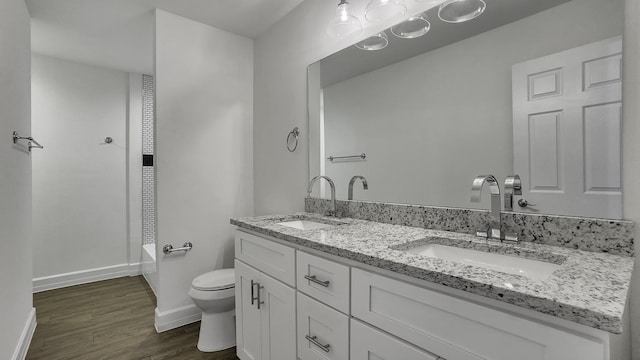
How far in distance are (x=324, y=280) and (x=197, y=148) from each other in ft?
5.81

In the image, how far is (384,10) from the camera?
1530 mm

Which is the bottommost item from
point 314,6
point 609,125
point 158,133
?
point 609,125

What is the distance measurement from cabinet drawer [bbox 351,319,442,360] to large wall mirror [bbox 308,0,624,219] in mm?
682

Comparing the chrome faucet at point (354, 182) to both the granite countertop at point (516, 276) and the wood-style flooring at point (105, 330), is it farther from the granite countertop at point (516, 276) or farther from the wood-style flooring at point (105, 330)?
the wood-style flooring at point (105, 330)

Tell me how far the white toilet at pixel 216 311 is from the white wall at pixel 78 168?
2.06 meters

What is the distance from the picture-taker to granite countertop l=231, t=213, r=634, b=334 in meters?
0.56

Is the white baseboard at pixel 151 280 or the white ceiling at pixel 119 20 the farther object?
the white baseboard at pixel 151 280

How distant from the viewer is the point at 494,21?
3.97 ft

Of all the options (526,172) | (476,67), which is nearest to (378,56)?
(476,67)

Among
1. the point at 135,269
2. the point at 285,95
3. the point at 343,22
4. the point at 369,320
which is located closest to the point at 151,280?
the point at 135,269

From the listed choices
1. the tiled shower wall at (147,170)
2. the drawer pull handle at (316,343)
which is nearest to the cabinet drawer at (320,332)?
the drawer pull handle at (316,343)

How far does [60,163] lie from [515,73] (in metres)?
4.01

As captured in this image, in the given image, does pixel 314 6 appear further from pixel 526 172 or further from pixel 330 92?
pixel 526 172

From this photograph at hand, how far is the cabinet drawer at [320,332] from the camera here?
3.42 ft
